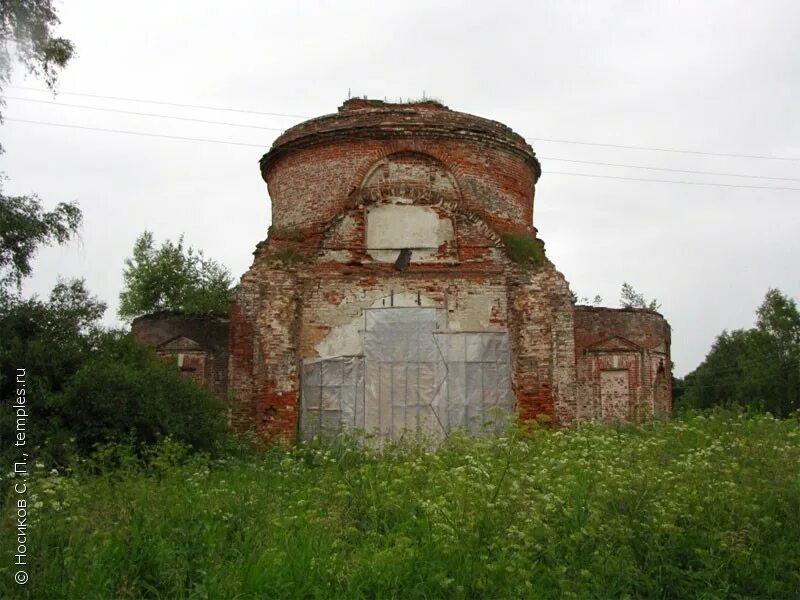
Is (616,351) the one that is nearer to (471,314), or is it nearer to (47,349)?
(471,314)

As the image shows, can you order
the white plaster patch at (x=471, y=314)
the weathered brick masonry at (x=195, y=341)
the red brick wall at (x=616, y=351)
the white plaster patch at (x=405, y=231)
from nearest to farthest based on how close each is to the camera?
the white plaster patch at (x=471, y=314), the white plaster patch at (x=405, y=231), the weathered brick masonry at (x=195, y=341), the red brick wall at (x=616, y=351)

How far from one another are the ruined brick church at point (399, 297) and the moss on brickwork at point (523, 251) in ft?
0.08

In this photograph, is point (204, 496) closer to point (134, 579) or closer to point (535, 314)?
point (134, 579)

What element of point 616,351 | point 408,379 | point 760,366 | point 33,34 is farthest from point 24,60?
point 760,366

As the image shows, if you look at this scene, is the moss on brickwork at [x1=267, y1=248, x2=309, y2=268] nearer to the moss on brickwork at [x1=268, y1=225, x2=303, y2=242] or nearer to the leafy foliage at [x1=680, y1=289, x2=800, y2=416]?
the moss on brickwork at [x1=268, y1=225, x2=303, y2=242]

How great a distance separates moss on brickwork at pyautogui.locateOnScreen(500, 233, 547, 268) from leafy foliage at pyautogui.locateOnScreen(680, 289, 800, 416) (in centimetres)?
1902

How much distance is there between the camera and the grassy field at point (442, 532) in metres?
5.91

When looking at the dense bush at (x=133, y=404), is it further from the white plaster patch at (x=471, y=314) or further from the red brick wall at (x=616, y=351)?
the red brick wall at (x=616, y=351)

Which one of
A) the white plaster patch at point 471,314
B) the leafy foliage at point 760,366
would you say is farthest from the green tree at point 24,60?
the leafy foliage at point 760,366

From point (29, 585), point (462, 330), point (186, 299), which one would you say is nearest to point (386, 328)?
point (462, 330)

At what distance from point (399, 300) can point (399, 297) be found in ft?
0.17

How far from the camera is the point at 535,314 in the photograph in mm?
13719

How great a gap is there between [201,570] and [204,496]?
1388mm

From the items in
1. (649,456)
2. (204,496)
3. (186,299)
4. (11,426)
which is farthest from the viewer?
(186,299)
